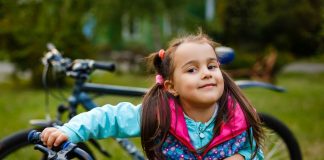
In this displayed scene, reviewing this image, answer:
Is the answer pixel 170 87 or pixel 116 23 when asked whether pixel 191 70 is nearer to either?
pixel 170 87

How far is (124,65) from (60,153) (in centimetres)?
1612

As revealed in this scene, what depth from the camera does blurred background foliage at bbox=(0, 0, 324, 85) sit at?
10500 mm

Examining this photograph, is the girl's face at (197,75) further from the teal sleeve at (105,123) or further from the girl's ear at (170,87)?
the teal sleeve at (105,123)

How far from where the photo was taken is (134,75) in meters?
16.0

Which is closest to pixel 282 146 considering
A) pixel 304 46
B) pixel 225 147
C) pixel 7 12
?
pixel 225 147

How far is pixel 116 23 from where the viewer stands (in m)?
12.9

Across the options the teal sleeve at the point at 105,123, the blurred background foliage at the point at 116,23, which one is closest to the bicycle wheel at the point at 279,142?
the teal sleeve at the point at 105,123

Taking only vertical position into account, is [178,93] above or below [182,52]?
below

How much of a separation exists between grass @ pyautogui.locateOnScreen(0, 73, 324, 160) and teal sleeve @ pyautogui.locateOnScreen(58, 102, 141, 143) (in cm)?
218

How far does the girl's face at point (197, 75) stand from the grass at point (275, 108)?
2.25 metres

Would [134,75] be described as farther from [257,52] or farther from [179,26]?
[257,52]

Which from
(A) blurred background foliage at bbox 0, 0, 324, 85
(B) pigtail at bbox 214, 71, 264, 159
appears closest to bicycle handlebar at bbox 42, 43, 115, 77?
(B) pigtail at bbox 214, 71, 264, 159

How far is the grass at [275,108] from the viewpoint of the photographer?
233 inches

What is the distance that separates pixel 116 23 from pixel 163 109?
35.2 feet
